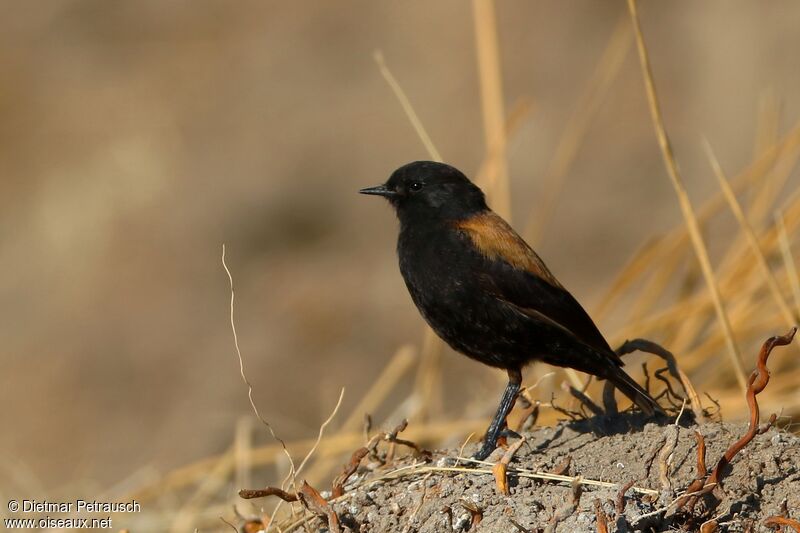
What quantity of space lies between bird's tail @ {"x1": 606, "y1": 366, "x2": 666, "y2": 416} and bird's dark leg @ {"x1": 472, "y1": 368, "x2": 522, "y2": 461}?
34 centimetres

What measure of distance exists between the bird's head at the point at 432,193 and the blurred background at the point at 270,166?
5545 mm

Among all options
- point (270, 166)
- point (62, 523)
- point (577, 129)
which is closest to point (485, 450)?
point (62, 523)

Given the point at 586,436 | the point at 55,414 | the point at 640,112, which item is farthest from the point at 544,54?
the point at 586,436

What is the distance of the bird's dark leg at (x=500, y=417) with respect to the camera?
429 cm

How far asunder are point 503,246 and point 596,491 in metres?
1.57

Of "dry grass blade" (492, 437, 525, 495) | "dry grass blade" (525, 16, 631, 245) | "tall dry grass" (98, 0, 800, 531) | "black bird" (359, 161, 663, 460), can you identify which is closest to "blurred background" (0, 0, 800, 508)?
"dry grass blade" (525, 16, 631, 245)

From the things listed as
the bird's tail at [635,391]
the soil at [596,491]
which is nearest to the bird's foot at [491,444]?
the soil at [596,491]

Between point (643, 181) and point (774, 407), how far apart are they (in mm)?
7152

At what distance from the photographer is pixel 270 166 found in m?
12.4

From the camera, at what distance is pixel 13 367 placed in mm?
11703

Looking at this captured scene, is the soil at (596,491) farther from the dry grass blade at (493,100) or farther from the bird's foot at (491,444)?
→ the dry grass blade at (493,100)

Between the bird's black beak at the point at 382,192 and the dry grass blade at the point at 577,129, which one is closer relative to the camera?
the bird's black beak at the point at 382,192

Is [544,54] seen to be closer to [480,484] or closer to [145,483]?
[145,483]

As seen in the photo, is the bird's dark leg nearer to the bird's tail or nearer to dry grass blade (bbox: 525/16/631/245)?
the bird's tail
